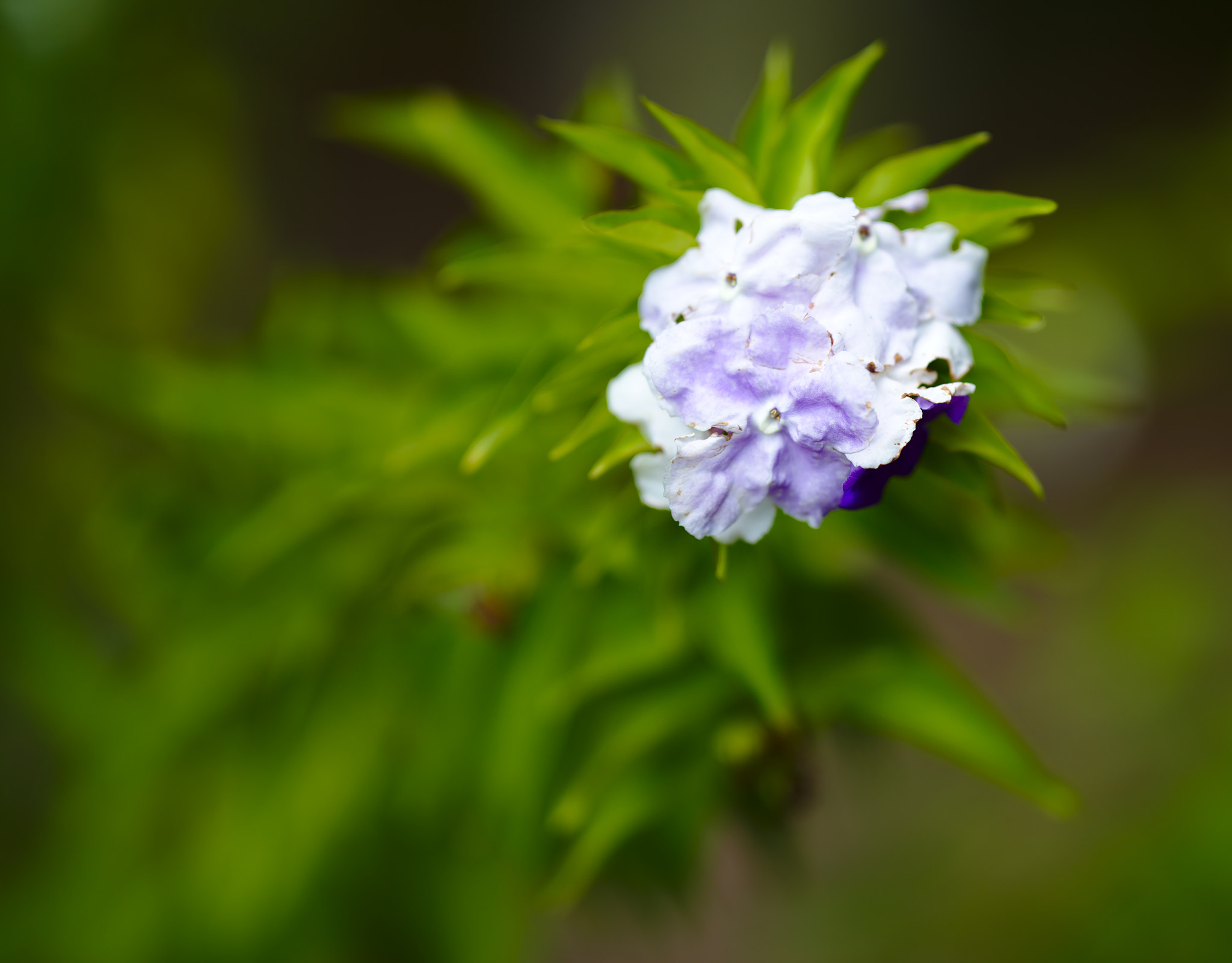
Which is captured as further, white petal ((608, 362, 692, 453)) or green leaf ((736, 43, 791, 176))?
green leaf ((736, 43, 791, 176))

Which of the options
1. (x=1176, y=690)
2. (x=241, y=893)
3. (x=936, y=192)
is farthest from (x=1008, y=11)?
(x=241, y=893)

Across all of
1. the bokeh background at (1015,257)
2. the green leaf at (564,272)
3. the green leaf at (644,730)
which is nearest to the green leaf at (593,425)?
the green leaf at (564,272)

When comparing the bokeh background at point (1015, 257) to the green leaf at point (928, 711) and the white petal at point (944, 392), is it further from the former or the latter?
the white petal at point (944, 392)

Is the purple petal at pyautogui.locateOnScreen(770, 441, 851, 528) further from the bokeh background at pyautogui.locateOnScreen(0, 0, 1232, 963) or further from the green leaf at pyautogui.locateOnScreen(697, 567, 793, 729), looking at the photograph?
the bokeh background at pyautogui.locateOnScreen(0, 0, 1232, 963)

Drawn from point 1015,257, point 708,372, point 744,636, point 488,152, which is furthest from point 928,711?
point 1015,257

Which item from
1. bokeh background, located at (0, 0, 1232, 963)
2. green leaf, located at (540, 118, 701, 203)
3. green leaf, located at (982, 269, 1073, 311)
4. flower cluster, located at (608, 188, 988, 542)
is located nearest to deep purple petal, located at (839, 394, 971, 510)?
flower cluster, located at (608, 188, 988, 542)

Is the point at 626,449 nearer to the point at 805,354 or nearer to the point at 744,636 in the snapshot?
the point at 805,354
